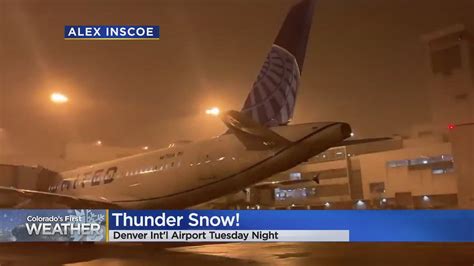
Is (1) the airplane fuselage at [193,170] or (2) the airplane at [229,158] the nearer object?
(2) the airplane at [229,158]

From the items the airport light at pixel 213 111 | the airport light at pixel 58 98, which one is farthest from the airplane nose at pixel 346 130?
the airport light at pixel 58 98

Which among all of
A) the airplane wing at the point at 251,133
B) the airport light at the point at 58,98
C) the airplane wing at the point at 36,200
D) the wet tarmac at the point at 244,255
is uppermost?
the airport light at the point at 58,98

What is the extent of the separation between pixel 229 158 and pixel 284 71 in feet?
4.06

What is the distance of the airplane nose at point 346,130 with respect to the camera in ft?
10.5

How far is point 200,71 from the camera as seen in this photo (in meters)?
3.31

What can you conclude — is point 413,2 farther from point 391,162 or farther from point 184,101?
point 184,101

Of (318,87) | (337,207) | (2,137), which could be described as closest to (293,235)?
(337,207)

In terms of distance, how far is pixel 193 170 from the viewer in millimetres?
4887

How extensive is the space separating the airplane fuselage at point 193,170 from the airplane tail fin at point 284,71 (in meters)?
0.23

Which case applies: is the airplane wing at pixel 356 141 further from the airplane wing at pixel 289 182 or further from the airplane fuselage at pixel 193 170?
the airplane wing at pixel 289 182

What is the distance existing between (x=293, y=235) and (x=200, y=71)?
1316 millimetres

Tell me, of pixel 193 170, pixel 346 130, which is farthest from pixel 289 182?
pixel 193 170

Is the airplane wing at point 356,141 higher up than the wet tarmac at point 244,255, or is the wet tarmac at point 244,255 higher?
the airplane wing at point 356,141

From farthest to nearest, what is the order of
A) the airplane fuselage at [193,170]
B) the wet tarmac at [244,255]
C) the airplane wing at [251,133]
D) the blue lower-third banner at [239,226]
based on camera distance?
1. the airplane fuselage at [193,170]
2. the airplane wing at [251,133]
3. the wet tarmac at [244,255]
4. the blue lower-third banner at [239,226]
